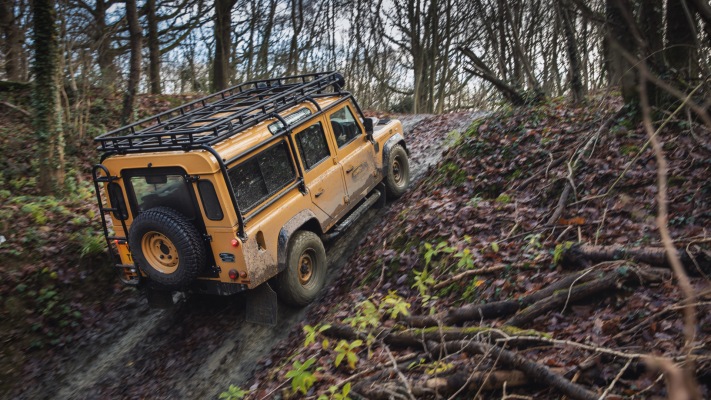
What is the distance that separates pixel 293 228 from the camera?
20.4 feet

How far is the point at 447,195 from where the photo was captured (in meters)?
7.43

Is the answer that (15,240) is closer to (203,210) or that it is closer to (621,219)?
(203,210)

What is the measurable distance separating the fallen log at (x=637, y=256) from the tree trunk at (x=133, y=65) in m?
10.2

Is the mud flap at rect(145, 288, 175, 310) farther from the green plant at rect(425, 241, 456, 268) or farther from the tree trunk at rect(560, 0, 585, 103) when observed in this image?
the tree trunk at rect(560, 0, 585, 103)

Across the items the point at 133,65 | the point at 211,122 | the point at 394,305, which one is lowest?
the point at 394,305

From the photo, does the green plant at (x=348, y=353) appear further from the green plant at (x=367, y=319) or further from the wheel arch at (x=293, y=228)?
the wheel arch at (x=293, y=228)

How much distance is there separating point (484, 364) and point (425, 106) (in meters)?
21.0

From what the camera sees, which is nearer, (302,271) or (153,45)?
(302,271)

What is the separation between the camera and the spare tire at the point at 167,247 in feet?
17.7

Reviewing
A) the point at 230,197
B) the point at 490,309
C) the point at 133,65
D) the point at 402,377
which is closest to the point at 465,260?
the point at 490,309

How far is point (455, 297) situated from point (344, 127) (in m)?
3.62

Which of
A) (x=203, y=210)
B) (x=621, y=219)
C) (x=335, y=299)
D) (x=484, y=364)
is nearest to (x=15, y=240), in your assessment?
(x=203, y=210)

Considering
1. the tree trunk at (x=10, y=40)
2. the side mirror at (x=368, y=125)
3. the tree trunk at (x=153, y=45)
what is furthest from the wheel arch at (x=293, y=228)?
the tree trunk at (x=10, y=40)

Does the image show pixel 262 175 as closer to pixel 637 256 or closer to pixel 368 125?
pixel 368 125
